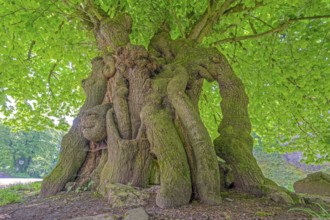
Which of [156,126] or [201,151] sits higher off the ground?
[156,126]

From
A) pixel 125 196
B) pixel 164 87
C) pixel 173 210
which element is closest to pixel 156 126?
pixel 164 87

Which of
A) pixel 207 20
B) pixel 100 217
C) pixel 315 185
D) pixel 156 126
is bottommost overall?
pixel 315 185

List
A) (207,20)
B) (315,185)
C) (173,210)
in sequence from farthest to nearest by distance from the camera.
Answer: (315,185) < (207,20) < (173,210)

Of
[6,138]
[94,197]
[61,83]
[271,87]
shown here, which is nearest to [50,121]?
[61,83]

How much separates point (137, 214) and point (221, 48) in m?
5.67

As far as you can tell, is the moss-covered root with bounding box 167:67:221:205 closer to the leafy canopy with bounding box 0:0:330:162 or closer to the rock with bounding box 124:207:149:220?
the rock with bounding box 124:207:149:220

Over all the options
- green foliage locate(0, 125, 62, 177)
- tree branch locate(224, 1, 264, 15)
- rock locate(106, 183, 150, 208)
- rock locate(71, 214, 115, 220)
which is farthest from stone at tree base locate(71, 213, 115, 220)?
green foliage locate(0, 125, 62, 177)

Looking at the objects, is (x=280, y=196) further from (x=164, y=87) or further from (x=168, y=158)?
(x=164, y=87)

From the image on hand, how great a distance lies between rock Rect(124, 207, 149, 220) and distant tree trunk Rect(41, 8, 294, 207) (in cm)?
29

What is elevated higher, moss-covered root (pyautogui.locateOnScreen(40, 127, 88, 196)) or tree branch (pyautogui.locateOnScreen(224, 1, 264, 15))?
tree branch (pyautogui.locateOnScreen(224, 1, 264, 15))

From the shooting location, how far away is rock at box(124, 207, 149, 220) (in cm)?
261

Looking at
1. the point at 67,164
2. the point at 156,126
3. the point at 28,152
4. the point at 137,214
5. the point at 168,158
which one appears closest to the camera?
the point at 137,214

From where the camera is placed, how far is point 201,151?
3.38 m

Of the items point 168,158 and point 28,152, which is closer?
point 168,158
